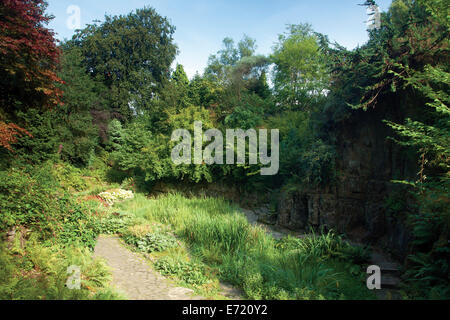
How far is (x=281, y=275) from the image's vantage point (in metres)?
4.24

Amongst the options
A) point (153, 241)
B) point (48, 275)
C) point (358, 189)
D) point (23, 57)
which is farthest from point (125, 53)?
point (48, 275)

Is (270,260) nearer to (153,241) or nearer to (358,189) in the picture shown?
(153,241)

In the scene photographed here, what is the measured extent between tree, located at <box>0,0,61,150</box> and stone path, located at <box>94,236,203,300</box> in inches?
154

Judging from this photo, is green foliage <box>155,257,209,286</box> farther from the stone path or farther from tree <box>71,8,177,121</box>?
tree <box>71,8,177,121</box>

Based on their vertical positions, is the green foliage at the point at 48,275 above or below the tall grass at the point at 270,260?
above

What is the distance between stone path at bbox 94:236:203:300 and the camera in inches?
156

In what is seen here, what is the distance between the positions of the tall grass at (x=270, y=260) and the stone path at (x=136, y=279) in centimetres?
92

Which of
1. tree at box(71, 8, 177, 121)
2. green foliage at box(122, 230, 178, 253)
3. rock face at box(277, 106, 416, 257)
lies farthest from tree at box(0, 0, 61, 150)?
tree at box(71, 8, 177, 121)

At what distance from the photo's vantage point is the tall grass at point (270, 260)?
3.99 metres

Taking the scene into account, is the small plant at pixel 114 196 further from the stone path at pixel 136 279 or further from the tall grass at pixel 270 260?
the stone path at pixel 136 279

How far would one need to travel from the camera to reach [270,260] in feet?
16.7

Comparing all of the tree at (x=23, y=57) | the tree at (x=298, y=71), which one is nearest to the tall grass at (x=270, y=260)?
the tree at (x=23, y=57)

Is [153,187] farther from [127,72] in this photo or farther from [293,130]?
[127,72]
